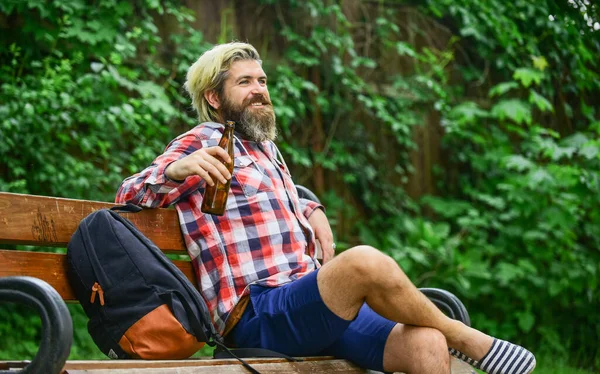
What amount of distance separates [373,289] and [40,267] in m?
1.02

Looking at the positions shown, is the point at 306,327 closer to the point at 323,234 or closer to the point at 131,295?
the point at 131,295

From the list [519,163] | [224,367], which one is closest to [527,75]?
[519,163]

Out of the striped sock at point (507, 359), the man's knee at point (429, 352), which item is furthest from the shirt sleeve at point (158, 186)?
the striped sock at point (507, 359)

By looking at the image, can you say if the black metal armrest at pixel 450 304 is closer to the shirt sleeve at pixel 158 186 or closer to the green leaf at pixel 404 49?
the shirt sleeve at pixel 158 186

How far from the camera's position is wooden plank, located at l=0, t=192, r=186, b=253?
234 cm

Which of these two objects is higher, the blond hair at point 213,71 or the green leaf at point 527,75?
the green leaf at point 527,75

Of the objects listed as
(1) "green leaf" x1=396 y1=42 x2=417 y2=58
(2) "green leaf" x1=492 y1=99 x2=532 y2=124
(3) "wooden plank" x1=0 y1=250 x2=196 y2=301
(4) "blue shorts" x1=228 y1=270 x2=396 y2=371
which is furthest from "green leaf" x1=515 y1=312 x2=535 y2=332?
(3) "wooden plank" x1=0 y1=250 x2=196 y2=301

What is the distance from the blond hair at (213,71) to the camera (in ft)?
9.98

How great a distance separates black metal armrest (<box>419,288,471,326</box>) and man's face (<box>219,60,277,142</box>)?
863mm

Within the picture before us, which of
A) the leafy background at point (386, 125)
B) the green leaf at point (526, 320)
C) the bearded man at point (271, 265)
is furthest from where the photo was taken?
the green leaf at point (526, 320)

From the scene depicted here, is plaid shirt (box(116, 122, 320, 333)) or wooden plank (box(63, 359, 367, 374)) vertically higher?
plaid shirt (box(116, 122, 320, 333))

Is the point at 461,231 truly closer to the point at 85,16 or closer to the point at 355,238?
the point at 355,238

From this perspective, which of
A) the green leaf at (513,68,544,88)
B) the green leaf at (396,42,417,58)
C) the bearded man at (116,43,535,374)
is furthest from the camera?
the green leaf at (396,42,417,58)

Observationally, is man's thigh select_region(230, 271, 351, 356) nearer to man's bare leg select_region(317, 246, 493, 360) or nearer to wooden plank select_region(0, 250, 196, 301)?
man's bare leg select_region(317, 246, 493, 360)
